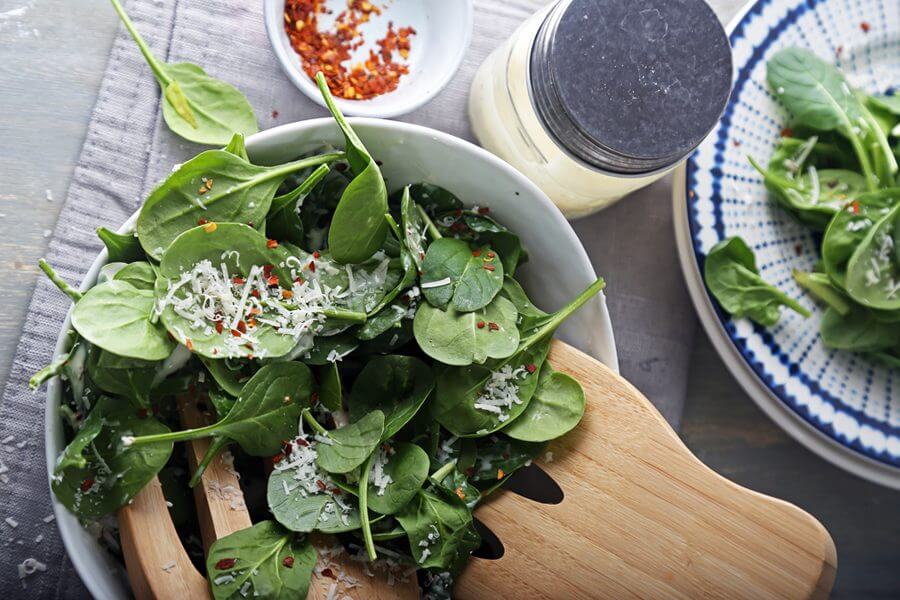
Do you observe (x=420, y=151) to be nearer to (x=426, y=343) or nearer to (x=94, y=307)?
(x=426, y=343)

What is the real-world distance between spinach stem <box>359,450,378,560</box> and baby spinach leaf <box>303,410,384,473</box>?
0.06 feet

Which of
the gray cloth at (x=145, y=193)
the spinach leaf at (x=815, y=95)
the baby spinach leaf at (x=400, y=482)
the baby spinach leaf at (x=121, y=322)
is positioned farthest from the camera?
the spinach leaf at (x=815, y=95)

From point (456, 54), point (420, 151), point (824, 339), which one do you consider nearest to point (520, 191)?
point (420, 151)

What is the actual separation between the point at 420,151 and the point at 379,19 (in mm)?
289

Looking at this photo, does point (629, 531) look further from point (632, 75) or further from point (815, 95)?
point (815, 95)

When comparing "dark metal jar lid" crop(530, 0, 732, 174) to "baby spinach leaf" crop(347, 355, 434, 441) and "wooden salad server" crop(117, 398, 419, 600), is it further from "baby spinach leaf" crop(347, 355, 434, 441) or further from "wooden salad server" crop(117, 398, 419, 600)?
"wooden salad server" crop(117, 398, 419, 600)

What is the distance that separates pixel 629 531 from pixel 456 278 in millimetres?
327

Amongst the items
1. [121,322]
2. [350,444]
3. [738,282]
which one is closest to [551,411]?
[350,444]

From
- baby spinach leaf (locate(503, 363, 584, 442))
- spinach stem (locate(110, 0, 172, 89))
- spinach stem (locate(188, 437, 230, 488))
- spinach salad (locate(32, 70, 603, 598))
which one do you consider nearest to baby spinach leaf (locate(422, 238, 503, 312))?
spinach salad (locate(32, 70, 603, 598))

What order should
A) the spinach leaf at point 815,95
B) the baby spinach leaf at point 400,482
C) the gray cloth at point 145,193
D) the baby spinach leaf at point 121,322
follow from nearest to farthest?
the baby spinach leaf at point 121,322 → the baby spinach leaf at point 400,482 → the gray cloth at point 145,193 → the spinach leaf at point 815,95

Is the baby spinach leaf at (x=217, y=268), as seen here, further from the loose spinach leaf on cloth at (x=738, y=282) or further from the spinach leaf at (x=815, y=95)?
the spinach leaf at (x=815, y=95)

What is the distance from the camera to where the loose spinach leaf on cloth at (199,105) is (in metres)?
0.91

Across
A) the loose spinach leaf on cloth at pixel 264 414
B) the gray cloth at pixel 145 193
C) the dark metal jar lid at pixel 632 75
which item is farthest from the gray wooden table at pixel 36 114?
the dark metal jar lid at pixel 632 75

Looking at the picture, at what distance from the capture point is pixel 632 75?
799mm
